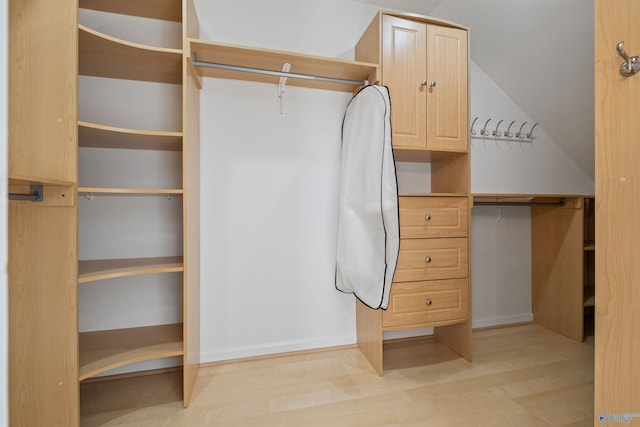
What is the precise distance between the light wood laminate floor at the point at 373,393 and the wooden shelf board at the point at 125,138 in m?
1.35

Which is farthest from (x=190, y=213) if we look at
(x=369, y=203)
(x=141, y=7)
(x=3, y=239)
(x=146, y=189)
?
(x=141, y=7)

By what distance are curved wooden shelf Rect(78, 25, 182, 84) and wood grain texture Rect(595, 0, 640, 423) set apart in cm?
169

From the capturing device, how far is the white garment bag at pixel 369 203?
1322mm

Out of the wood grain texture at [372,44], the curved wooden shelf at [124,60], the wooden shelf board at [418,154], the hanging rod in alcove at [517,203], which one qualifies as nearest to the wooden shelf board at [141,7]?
the curved wooden shelf at [124,60]

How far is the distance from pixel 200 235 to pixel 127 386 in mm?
916

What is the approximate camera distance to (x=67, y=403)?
109 centimetres

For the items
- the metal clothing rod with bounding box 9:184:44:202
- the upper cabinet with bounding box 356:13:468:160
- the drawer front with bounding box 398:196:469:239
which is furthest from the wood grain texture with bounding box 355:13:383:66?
the metal clothing rod with bounding box 9:184:44:202

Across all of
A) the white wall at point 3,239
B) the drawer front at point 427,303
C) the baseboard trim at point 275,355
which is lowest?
the baseboard trim at point 275,355

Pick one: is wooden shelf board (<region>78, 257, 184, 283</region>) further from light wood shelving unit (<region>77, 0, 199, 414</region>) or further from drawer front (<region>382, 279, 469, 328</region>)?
drawer front (<region>382, 279, 469, 328</region>)

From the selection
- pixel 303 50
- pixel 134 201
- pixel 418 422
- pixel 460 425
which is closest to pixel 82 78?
pixel 134 201

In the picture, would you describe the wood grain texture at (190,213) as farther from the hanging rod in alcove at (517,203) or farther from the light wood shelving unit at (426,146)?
the hanging rod in alcove at (517,203)

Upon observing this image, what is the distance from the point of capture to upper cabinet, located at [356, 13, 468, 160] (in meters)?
1.62

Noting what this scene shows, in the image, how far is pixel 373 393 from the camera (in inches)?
57.2

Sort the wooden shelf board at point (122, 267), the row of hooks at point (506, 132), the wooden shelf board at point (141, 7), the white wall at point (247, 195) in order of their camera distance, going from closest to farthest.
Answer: the wooden shelf board at point (122, 267) → the wooden shelf board at point (141, 7) → the white wall at point (247, 195) → the row of hooks at point (506, 132)
